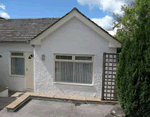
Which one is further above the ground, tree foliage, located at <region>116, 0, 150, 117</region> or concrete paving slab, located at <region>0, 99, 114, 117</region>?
tree foliage, located at <region>116, 0, 150, 117</region>

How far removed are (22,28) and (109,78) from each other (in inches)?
335

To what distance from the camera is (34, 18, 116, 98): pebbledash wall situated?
7.49 m

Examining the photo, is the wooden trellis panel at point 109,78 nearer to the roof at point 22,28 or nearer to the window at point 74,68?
the window at point 74,68

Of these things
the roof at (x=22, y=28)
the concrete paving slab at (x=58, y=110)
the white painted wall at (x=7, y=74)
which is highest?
the roof at (x=22, y=28)

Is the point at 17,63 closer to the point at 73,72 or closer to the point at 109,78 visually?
the point at 73,72

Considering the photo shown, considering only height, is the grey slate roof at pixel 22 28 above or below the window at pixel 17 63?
above

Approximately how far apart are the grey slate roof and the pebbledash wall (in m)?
2.62

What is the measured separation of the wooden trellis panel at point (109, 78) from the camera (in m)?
6.82

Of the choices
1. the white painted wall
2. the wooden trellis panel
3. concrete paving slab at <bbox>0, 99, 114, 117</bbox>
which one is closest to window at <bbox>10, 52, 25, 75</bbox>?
the white painted wall

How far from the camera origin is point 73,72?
8055 mm

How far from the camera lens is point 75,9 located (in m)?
7.23

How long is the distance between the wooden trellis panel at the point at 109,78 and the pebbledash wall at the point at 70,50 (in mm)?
368

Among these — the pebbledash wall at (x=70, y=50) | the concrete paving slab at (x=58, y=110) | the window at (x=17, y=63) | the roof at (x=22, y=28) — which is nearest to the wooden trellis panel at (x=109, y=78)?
the pebbledash wall at (x=70, y=50)

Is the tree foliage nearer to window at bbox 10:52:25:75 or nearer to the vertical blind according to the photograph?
the vertical blind
